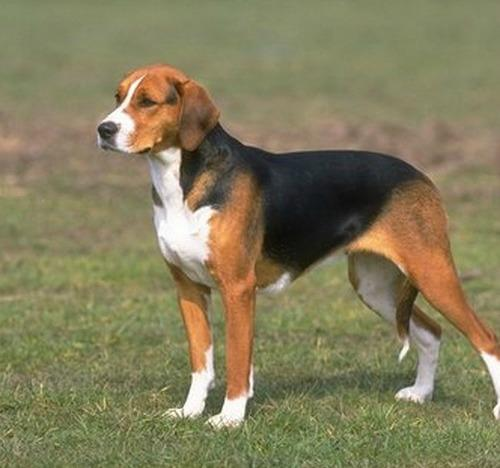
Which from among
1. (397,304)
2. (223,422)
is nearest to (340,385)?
(397,304)

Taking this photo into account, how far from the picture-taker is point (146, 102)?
830cm

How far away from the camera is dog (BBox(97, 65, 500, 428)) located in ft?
27.4

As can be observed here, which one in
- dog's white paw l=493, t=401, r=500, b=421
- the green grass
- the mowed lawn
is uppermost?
dog's white paw l=493, t=401, r=500, b=421

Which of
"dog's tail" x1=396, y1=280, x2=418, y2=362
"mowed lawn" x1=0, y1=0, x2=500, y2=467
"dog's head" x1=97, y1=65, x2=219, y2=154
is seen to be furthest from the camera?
"dog's tail" x1=396, y1=280, x2=418, y2=362

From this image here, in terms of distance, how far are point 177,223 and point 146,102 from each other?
668mm

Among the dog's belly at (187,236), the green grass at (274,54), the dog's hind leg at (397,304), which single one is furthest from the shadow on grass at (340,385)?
the green grass at (274,54)

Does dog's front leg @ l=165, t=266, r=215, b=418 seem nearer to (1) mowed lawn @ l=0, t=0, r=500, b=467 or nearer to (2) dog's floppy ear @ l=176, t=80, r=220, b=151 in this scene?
(1) mowed lawn @ l=0, t=0, r=500, b=467

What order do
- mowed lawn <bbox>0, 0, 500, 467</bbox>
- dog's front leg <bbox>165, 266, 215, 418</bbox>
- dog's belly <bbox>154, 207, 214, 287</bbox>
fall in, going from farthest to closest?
dog's front leg <bbox>165, 266, 215, 418</bbox> → dog's belly <bbox>154, 207, 214, 287</bbox> → mowed lawn <bbox>0, 0, 500, 467</bbox>

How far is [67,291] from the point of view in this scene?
12.8m

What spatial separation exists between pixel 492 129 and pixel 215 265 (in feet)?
49.1

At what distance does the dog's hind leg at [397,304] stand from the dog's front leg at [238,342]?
3.38 feet

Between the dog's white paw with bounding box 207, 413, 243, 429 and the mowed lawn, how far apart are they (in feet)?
0.21

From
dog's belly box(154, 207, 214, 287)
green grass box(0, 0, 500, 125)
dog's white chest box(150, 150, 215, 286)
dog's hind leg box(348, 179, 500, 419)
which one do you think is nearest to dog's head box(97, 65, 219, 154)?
dog's white chest box(150, 150, 215, 286)

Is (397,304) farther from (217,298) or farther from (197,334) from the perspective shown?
Result: (217,298)
